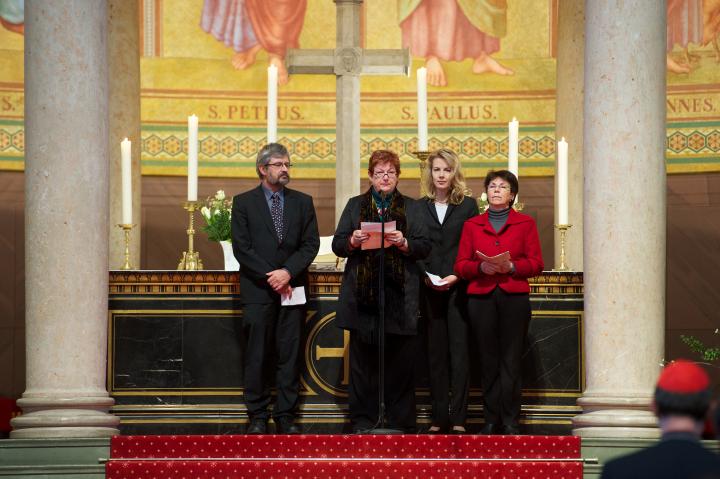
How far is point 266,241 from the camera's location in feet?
29.9

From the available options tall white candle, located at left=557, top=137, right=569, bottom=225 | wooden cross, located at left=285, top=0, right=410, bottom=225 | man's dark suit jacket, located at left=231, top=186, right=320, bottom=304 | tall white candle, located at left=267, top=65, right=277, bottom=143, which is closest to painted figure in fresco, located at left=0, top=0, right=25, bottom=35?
wooden cross, located at left=285, top=0, right=410, bottom=225

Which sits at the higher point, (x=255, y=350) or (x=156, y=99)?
(x=156, y=99)

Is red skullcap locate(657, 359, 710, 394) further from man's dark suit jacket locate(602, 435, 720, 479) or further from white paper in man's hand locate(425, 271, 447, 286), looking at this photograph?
white paper in man's hand locate(425, 271, 447, 286)

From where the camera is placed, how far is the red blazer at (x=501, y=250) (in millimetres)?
8727

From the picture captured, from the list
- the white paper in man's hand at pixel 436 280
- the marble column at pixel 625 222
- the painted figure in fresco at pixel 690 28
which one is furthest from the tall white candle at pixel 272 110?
the painted figure in fresco at pixel 690 28

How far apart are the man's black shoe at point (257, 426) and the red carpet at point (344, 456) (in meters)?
0.69

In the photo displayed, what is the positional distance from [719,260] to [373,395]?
7314 millimetres

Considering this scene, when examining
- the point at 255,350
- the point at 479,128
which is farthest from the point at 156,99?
the point at 255,350

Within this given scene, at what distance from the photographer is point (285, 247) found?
911 cm

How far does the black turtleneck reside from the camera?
351 inches

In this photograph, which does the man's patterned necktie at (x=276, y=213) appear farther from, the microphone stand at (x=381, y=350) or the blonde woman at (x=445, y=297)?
the blonde woman at (x=445, y=297)

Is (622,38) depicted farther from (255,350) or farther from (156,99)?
(156,99)

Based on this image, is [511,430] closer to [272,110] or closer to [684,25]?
[272,110]

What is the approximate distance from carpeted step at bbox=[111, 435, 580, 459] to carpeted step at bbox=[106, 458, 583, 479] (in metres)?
0.10
